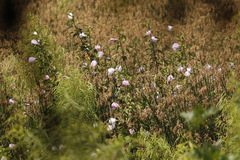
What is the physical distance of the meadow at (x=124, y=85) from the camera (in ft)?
6.14

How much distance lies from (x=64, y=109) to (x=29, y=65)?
1.66 metres

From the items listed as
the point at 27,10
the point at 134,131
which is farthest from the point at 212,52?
the point at 27,10

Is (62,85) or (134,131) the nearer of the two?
(134,131)

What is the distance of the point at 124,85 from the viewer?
2959 mm

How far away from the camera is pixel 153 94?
106 inches

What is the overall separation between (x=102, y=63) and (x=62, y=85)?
0.76 metres

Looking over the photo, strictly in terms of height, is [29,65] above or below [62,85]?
below

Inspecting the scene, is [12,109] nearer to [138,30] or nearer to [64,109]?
[64,109]

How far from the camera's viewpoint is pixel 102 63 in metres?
3.42

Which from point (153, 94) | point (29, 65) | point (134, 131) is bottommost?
point (29, 65)

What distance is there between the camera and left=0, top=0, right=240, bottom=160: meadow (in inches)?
73.7

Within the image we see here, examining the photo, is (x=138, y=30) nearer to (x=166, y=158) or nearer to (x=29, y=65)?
(x=29, y=65)

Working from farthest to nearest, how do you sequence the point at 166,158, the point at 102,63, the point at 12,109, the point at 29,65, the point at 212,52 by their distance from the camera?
the point at 212,52 < the point at 29,65 < the point at 102,63 < the point at 12,109 < the point at 166,158

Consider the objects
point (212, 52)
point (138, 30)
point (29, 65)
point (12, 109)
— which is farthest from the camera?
point (138, 30)
